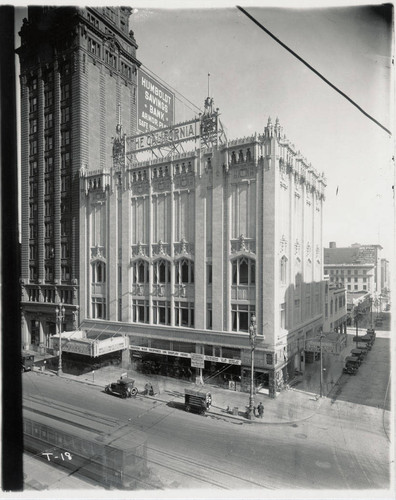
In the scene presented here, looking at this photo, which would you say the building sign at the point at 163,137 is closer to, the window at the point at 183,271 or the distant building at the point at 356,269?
the window at the point at 183,271

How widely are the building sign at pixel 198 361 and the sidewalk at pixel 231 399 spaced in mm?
1740

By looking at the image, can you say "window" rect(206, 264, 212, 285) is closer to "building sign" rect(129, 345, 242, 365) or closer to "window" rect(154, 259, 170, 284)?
"window" rect(154, 259, 170, 284)

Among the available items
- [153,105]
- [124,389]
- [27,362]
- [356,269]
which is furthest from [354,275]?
[27,362]

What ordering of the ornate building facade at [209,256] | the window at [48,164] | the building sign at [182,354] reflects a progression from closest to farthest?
1. the ornate building facade at [209,256]
2. the building sign at [182,354]
3. the window at [48,164]

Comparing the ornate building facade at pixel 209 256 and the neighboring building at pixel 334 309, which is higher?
the ornate building facade at pixel 209 256

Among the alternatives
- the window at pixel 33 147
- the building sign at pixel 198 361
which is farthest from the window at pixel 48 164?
the building sign at pixel 198 361

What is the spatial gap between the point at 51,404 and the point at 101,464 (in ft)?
35.4

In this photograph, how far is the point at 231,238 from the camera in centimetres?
3061

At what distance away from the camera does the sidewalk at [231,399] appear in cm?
2364

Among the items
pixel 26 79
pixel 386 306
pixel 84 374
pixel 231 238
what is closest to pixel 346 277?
pixel 386 306

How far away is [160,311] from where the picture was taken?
34.1 metres

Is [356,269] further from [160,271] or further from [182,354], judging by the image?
[182,354]

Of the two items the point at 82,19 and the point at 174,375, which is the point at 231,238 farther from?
the point at 82,19

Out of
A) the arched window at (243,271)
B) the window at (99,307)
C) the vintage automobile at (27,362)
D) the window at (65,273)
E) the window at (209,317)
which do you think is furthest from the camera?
the window at (65,273)
